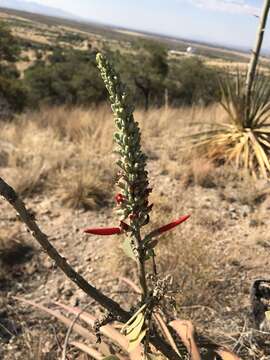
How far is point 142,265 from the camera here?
1332 mm

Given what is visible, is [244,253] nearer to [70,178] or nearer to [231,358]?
[70,178]

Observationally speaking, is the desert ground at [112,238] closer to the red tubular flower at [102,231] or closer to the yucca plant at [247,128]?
the yucca plant at [247,128]

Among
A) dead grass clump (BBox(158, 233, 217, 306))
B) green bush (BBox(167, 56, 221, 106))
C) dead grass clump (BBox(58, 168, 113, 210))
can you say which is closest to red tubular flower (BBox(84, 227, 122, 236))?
dead grass clump (BBox(158, 233, 217, 306))

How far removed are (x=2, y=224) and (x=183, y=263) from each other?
2030mm

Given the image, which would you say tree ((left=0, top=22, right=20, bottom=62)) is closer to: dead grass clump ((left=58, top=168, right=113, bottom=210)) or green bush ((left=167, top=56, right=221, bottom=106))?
green bush ((left=167, top=56, right=221, bottom=106))

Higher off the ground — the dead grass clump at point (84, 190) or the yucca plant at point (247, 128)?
the yucca plant at point (247, 128)

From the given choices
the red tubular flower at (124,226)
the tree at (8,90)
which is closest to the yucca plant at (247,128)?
the red tubular flower at (124,226)

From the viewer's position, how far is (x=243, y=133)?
7312 millimetres

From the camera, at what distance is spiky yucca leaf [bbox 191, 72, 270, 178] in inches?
266

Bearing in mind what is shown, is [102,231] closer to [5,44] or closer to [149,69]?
[5,44]

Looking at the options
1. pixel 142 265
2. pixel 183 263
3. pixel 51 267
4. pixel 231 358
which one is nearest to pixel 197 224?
pixel 183 263

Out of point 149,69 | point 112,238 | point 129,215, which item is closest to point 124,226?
point 129,215

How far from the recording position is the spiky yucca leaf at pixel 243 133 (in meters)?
6.75

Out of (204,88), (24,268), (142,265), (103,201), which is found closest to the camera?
(142,265)
